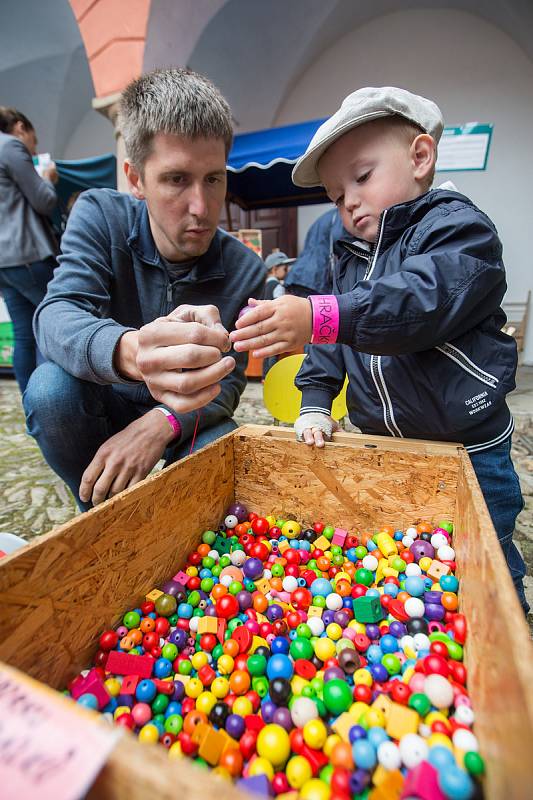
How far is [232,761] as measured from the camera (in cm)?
47

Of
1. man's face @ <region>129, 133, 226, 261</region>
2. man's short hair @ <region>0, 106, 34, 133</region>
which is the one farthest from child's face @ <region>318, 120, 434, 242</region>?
man's short hair @ <region>0, 106, 34, 133</region>

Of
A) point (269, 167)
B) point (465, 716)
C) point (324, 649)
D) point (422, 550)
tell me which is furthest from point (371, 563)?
point (269, 167)

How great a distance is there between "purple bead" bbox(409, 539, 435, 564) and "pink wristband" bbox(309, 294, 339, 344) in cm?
40

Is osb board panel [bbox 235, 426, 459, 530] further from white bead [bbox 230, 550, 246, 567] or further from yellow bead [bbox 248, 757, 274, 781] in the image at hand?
yellow bead [bbox 248, 757, 274, 781]

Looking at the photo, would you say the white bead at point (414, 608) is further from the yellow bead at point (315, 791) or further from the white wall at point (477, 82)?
the white wall at point (477, 82)

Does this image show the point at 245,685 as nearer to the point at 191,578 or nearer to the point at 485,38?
the point at 191,578

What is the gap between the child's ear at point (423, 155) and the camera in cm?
91

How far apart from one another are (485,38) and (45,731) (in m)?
5.91

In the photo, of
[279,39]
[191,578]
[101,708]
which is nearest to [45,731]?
[101,708]

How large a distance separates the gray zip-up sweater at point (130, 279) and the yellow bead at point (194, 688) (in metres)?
0.58

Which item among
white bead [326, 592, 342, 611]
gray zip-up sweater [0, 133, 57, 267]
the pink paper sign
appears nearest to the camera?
the pink paper sign

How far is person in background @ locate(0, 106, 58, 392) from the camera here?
2.02 metres

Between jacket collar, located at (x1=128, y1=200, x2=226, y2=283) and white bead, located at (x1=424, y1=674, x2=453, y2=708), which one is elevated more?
jacket collar, located at (x1=128, y1=200, x2=226, y2=283)

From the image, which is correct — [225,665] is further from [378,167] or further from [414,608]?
[378,167]
